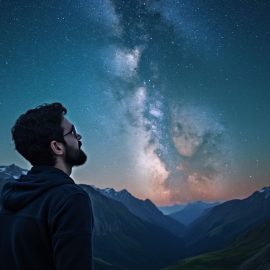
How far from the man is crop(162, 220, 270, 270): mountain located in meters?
99.7

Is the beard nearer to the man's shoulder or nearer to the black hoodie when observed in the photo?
the black hoodie

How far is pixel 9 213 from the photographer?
3629 mm

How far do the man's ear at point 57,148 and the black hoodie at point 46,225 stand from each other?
0.93 feet

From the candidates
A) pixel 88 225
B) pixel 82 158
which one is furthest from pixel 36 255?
pixel 82 158

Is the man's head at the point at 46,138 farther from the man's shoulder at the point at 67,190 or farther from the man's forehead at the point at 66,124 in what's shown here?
the man's shoulder at the point at 67,190

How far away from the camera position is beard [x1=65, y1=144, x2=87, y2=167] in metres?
4.08

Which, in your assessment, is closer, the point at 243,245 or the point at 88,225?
the point at 88,225

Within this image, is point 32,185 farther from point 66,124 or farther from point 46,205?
point 66,124

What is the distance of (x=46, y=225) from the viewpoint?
10.8ft

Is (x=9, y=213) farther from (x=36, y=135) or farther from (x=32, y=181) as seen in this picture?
(x=36, y=135)

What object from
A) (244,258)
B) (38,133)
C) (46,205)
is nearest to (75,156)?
(38,133)

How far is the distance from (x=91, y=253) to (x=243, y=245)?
182129 mm

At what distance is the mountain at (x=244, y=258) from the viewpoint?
102037mm

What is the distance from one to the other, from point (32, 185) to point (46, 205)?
365mm
